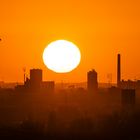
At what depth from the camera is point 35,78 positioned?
132375mm

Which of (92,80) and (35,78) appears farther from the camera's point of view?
(92,80)

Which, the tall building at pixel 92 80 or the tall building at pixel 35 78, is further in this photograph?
the tall building at pixel 92 80

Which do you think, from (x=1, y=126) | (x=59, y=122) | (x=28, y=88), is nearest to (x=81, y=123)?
(x=59, y=122)

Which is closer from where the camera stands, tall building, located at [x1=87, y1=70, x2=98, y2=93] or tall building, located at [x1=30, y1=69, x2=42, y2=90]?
tall building, located at [x1=30, y1=69, x2=42, y2=90]

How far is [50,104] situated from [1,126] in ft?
113

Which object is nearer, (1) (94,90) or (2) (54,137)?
(2) (54,137)

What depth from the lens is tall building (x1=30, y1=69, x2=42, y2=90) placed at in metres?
130

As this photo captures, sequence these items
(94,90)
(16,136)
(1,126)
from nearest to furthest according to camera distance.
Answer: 1. (16,136)
2. (1,126)
3. (94,90)

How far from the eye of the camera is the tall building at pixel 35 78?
130 meters

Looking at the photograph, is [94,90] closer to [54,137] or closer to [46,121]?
[46,121]

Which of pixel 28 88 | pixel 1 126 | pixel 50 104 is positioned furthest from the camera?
pixel 28 88

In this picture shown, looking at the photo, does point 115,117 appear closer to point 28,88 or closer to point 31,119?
point 31,119

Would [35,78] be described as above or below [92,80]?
below

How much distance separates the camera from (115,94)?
442 feet
